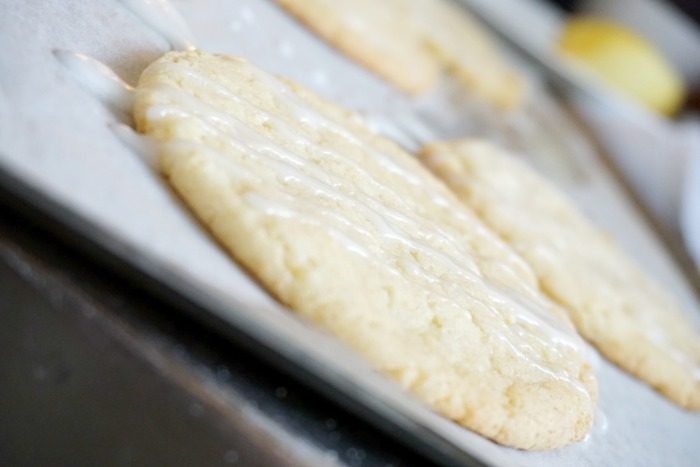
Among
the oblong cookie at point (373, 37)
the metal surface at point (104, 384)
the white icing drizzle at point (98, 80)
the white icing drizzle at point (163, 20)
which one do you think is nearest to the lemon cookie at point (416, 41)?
the oblong cookie at point (373, 37)

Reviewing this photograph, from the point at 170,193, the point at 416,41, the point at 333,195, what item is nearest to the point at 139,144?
the point at 170,193

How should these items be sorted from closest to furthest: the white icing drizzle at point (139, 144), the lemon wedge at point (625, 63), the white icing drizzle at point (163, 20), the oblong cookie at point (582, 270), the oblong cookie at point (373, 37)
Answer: the white icing drizzle at point (139, 144)
the white icing drizzle at point (163, 20)
the oblong cookie at point (582, 270)
the oblong cookie at point (373, 37)
the lemon wedge at point (625, 63)

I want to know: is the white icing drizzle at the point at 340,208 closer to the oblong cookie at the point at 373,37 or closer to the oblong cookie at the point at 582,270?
the oblong cookie at the point at 582,270

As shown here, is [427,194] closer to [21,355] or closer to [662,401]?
[662,401]

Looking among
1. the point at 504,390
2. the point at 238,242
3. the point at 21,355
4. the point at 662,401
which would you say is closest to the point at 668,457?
the point at 662,401

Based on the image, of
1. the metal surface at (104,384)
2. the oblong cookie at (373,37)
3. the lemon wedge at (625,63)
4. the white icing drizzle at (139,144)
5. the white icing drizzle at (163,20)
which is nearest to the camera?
the metal surface at (104,384)

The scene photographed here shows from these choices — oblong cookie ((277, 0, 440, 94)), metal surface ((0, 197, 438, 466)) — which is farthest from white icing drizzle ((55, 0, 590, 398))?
oblong cookie ((277, 0, 440, 94))

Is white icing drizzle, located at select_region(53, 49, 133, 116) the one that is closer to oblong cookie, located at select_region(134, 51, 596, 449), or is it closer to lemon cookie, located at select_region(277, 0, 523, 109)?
oblong cookie, located at select_region(134, 51, 596, 449)
